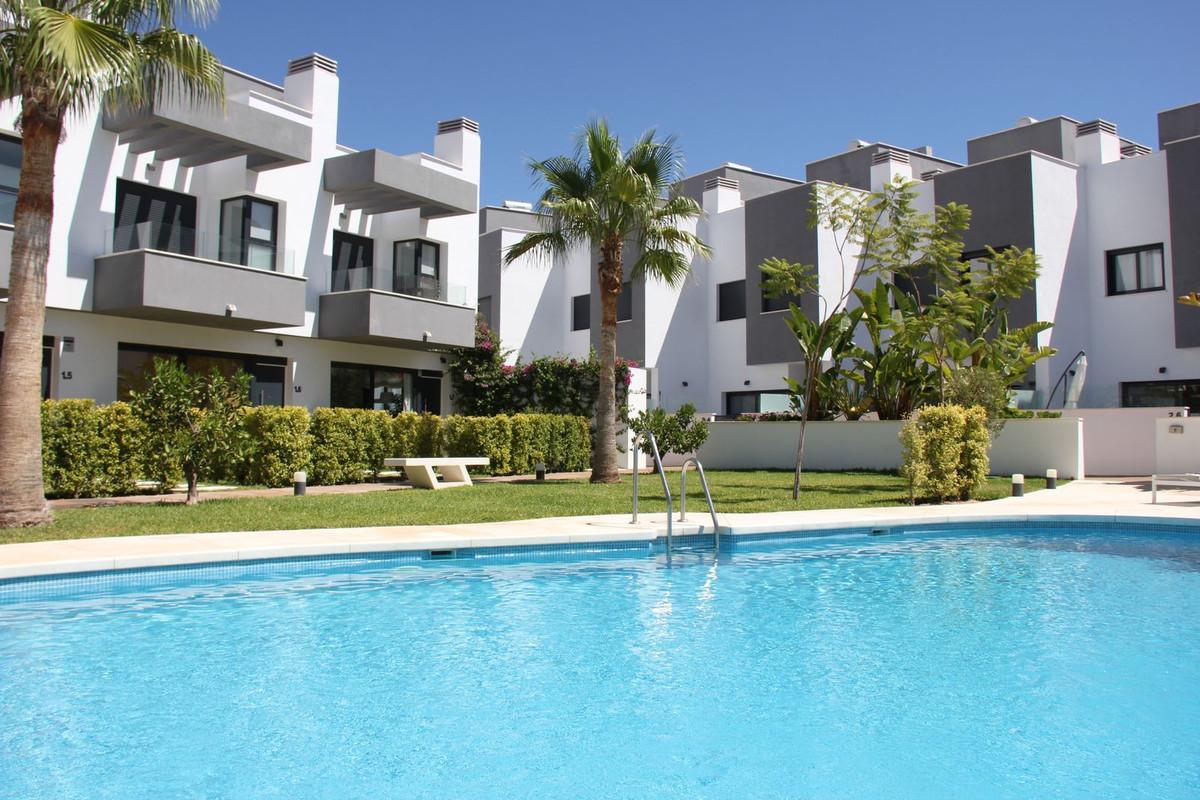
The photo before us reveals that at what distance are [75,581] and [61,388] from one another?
11.2m

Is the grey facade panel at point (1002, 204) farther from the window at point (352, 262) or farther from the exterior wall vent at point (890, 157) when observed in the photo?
the window at point (352, 262)

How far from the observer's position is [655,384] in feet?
113

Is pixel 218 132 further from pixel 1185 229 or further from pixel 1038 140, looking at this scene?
pixel 1038 140

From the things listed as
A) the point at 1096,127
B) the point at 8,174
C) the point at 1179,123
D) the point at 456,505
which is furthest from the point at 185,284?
the point at 1179,123

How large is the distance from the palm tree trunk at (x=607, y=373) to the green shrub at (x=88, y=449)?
29.1 feet

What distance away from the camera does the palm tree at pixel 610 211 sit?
19.3 metres

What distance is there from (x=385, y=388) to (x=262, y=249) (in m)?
5.41

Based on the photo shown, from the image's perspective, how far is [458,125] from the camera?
2711 cm

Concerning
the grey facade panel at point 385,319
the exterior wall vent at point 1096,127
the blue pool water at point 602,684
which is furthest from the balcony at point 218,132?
the exterior wall vent at point 1096,127

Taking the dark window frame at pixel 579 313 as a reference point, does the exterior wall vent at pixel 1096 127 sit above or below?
above

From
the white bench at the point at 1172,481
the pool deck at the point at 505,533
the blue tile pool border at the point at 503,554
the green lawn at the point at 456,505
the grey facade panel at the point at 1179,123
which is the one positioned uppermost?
the grey facade panel at the point at 1179,123

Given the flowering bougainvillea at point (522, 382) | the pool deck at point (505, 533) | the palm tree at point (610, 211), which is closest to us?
the pool deck at point (505, 533)

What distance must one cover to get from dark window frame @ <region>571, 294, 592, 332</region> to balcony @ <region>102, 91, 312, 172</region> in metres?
17.3

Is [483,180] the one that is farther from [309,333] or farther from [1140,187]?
[1140,187]
